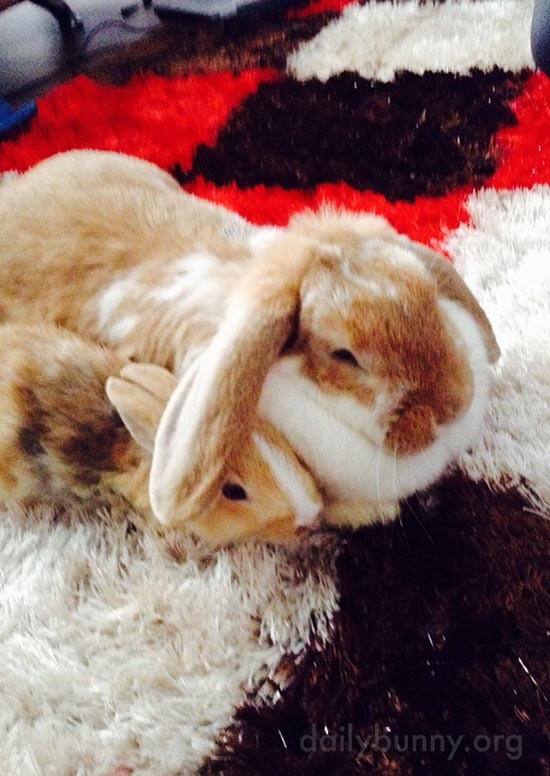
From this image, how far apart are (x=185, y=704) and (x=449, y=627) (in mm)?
265

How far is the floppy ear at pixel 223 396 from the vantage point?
68cm

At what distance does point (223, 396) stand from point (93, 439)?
247 mm

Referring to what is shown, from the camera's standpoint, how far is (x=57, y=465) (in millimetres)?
872

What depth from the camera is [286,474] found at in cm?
76

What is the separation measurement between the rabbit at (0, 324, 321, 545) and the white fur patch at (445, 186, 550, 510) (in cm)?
26

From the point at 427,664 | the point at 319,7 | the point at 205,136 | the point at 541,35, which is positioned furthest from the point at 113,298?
the point at 319,7

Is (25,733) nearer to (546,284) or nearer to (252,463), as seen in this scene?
(252,463)

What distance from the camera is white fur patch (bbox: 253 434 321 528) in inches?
29.8

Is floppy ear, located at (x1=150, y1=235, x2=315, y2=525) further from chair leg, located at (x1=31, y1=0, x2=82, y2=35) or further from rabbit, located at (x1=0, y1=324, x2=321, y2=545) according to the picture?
chair leg, located at (x1=31, y1=0, x2=82, y2=35)

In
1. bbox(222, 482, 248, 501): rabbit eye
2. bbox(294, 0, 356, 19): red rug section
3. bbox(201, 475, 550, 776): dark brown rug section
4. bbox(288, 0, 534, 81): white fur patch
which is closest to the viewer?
bbox(201, 475, 550, 776): dark brown rug section

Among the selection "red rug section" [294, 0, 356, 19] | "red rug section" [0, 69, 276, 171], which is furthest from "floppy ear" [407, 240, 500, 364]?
"red rug section" [294, 0, 356, 19]

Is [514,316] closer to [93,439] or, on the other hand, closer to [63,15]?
[93,439]

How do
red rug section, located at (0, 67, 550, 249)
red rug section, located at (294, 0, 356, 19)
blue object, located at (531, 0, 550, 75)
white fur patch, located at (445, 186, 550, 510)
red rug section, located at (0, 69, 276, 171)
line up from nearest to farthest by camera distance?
white fur patch, located at (445, 186, 550, 510), red rug section, located at (0, 67, 550, 249), blue object, located at (531, 0, 550, 75), red rug section, located at (0, 69, 276, 171), red rug section, located at (294, 0, 356, 19)

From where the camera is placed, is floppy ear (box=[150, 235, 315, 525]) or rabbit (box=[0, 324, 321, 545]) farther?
rabbit (box=[0, 324, 321, 545])
